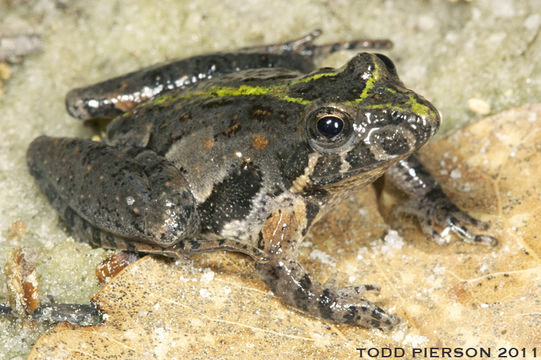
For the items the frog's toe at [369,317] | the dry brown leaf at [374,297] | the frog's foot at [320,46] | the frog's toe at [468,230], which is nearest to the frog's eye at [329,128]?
the dry brown leaf at [374,297]

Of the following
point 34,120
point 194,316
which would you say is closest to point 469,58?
point 194,316

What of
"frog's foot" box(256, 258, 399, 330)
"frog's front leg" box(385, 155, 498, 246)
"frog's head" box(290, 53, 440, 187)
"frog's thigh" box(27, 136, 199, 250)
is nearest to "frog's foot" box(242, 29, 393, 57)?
"frog's front leg" box(385, 155, 498, 246)

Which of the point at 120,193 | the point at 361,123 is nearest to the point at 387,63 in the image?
the point at 361,123

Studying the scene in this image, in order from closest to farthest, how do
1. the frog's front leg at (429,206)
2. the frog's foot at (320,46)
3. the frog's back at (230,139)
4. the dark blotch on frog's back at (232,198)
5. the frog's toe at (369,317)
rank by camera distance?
1. the frog's toe at (369,317)
2. the frog's back at (230,139)
3. the dark blotch on frog's back at (232,198)
4. the frog's front leg at (429,206)
5. the frog's foot at (320,46)

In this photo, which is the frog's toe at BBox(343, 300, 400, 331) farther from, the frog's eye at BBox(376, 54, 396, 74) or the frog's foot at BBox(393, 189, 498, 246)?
the frog's eye at BBox(376, 54, 396, 74)

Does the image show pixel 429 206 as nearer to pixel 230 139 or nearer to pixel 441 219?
pixel 441 219

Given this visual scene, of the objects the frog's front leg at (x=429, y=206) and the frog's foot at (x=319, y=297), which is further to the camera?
the frog's front leg at (x=429, y=206)

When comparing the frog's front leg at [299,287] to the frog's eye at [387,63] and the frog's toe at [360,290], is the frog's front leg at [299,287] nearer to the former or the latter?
the frog's toe at [360,290]
